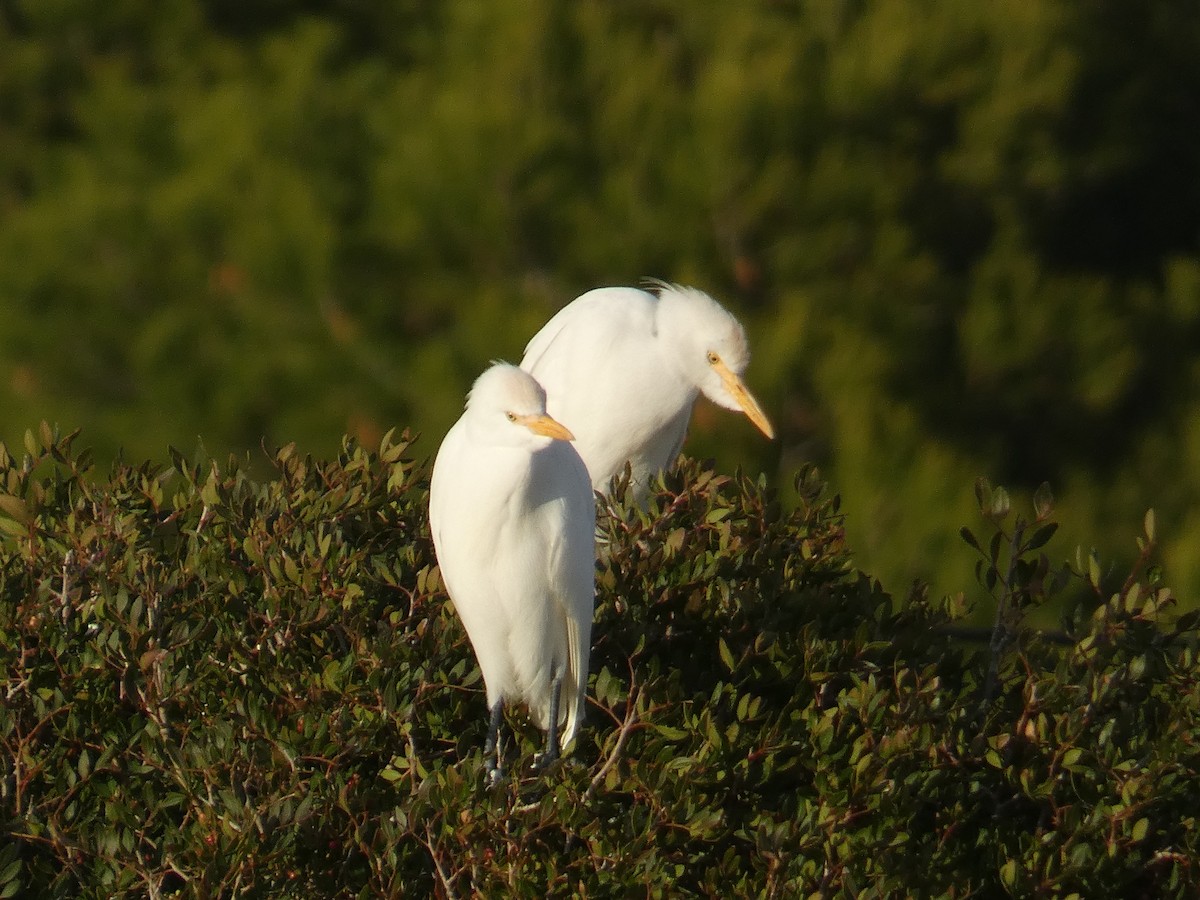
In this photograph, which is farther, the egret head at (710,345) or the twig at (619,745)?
the egret head at (710,345)

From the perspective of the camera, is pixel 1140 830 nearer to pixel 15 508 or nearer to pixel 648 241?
pixel 15 508

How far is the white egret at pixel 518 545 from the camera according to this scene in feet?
8.44


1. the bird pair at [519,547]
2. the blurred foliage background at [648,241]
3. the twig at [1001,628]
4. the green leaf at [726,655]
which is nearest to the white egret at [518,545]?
the bird pair at [519,547]

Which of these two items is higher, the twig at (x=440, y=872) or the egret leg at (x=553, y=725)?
the twig at (x=440, y=872)

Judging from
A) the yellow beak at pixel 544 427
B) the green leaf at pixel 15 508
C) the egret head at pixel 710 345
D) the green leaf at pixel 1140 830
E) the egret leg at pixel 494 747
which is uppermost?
the yellow beak at pixel 544 427

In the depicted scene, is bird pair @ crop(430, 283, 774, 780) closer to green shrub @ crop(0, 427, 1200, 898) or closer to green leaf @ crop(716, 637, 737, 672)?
green shrub @ crop(0, 427, 1200, 898)

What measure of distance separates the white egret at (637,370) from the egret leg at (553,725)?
81cm

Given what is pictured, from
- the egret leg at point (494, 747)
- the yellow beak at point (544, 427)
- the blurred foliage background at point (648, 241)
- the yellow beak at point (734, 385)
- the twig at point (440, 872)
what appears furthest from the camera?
the blurred foliage background at point (648, 241)

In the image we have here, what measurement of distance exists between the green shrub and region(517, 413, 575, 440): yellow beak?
0.25m

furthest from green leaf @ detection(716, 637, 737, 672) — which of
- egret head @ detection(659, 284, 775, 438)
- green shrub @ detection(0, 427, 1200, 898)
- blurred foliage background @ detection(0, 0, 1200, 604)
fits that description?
blurred foliage background @ detection(0, 0, 1200, 604)

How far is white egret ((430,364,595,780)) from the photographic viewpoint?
2572 millimetres

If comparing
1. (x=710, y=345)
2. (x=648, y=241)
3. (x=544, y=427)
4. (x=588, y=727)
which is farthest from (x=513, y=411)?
(x=648, y=241)

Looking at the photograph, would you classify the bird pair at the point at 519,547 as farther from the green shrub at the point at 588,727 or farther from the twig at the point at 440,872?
the twig at the point at 440,872

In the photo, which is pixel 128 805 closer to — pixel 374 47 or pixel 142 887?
pixel 142 887
